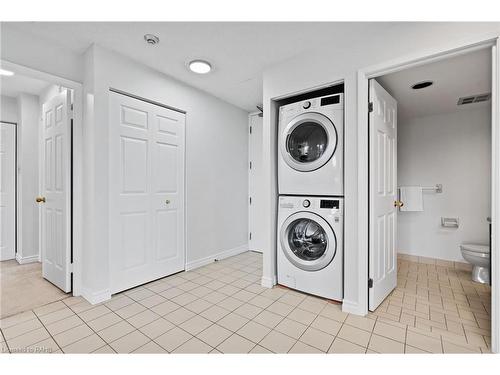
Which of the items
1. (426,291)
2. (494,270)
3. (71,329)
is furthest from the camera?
(426,291)

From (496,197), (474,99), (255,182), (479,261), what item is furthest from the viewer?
(255,182)

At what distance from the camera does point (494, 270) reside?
1.43 m

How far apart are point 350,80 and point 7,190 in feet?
15.0

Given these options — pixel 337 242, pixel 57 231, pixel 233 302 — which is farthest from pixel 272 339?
pixel 57 231

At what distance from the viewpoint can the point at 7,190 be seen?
3.33 metres

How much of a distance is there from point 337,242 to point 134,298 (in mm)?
1934

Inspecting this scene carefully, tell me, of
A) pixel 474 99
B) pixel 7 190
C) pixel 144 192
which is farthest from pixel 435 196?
pixel 7 190

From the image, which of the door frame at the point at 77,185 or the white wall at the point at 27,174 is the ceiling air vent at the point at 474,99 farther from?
the white wall at the point at 27,174

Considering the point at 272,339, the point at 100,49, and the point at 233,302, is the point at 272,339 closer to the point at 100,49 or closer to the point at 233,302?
the point at 233,302

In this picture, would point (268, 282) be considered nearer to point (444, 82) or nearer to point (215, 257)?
point (215, 257)

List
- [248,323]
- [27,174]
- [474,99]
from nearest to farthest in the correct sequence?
[248,323] < [474,99] < [27,174]

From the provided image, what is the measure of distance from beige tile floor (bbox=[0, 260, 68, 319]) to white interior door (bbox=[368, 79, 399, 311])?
284 cm

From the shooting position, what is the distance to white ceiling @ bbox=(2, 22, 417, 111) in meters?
1.85

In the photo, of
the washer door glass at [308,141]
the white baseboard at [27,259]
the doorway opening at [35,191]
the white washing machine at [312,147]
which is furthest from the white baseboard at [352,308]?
the white baseboard at [27,259]
